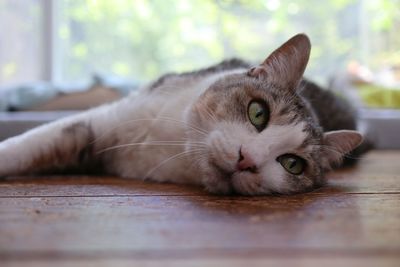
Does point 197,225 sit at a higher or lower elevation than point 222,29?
lower

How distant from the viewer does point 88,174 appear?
1.87 meters

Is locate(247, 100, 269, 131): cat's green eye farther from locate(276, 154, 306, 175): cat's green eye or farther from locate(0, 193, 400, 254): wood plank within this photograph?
locate(0, 193, 400, 254): wood plank

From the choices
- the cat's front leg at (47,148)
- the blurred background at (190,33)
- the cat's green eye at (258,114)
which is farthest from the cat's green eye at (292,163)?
the blurred background at (190,33)

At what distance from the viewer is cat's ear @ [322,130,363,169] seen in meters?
1.62

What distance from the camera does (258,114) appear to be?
4.60ft

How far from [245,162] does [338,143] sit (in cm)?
56

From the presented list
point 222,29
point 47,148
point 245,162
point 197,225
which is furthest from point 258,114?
point 222,29

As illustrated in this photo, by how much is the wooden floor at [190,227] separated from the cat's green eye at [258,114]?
229 millimetres

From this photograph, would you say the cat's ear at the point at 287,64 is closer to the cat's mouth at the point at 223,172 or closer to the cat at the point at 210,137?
the cat at the point at 210,137

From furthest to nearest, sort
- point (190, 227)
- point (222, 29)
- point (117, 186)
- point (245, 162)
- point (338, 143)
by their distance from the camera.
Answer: point (222, 29)
point (338, 143)
point (117, 186)
point (245, 162)
point (190, 227)

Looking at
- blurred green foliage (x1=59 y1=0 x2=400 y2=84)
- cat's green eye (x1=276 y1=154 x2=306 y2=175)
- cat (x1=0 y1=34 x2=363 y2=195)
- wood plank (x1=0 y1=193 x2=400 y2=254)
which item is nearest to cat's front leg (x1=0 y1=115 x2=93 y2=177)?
cat (x1=0 y1=34 x2=363 y2=195)

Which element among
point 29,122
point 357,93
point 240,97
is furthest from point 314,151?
point 357,93

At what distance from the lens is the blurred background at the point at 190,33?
5.38m

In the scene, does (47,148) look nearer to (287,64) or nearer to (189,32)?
(287,64)
